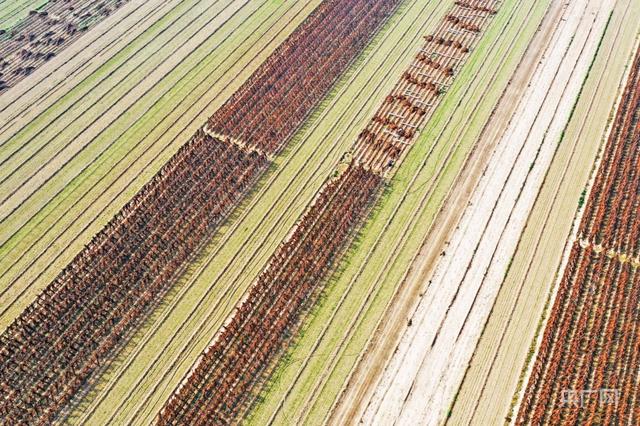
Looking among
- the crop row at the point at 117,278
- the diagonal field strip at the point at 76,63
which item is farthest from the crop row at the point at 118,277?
the diagonal field strip at the point at 76,63

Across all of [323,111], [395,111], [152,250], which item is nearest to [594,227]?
[395,111]

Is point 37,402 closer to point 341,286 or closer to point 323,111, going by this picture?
point 341,286

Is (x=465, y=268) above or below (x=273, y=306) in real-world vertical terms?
below

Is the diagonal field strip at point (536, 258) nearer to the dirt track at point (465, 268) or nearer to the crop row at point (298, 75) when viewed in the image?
the dirt track at point (465, 268)

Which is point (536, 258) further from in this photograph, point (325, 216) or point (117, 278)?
point (117, 278)

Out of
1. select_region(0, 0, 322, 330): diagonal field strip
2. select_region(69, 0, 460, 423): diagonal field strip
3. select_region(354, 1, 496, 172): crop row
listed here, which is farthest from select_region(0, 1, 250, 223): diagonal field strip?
select_region(354, 1, 496, 172): crop row

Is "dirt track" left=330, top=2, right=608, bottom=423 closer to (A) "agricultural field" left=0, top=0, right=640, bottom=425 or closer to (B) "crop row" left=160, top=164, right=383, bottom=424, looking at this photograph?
(A) "agricultural field" left=0, top=0, right=640, bottom=425

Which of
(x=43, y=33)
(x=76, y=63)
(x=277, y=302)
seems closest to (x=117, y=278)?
(x=277, y=302)
